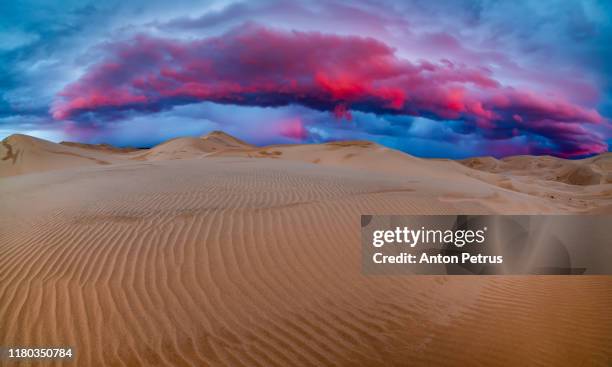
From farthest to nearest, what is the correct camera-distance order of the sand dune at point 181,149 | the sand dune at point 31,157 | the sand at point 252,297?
the sand dune at point 181,149
the sand dune at point 31,157
the sand at point 252,297

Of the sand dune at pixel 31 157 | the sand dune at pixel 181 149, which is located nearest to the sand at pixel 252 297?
the sand dune at pixel 31 157

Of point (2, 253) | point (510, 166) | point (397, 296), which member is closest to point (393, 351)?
point (397, 296)

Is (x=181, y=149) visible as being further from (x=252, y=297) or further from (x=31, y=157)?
(x=252, y=297)

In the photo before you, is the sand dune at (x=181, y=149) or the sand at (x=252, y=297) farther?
the sand dune at (x=181, y=149)

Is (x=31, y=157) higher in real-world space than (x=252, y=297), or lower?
higher

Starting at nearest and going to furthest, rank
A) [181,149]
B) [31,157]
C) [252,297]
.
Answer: [252,297]
[31,157]
[181,149]

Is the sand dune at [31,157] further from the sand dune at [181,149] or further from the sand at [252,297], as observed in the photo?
the sand at [252,297]

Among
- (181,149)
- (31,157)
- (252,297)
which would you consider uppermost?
(181,149)

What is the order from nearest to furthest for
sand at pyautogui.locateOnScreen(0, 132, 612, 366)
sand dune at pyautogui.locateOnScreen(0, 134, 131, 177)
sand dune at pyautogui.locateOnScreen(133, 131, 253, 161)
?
sand at pyautogui.locateOnScreen(0, 132, 612, 366) < sand dune at pyautogui.locateOnScreen(0, 134, 131, 177) < sand dune at pyautogui.locateOnScreen(133, 131, 253, 161)

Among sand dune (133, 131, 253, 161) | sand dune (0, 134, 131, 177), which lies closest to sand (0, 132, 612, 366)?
sand dune (0, 134, 131, 177)

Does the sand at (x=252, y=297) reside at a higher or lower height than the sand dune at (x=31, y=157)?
lower

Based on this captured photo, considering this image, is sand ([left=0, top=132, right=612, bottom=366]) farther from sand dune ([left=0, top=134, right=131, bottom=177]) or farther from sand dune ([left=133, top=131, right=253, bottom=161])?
sand dune ([left=133, top=131, right=253, bottom=161])

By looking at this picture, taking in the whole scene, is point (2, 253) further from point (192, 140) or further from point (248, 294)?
point (192, 140)

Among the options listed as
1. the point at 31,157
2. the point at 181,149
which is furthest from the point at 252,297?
the point at 181,149
